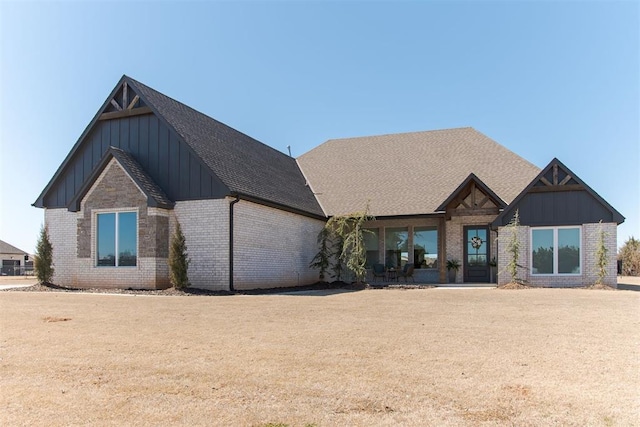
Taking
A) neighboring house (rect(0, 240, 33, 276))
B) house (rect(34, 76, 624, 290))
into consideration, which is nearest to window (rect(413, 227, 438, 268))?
house (rect(34, 76, 624, 290))

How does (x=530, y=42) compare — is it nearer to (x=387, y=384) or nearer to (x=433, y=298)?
(x=433, y=298)

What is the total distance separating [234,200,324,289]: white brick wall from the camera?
17.2m

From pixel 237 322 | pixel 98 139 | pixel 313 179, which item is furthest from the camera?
pixel 313 179

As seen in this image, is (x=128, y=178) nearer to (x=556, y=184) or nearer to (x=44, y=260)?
(x=44, y=260)

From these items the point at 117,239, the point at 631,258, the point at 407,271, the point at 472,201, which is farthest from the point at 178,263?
the point at 631,258

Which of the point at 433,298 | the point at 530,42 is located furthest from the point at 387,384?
the point at 530,42

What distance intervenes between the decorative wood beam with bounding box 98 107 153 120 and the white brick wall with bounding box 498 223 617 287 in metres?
13.6

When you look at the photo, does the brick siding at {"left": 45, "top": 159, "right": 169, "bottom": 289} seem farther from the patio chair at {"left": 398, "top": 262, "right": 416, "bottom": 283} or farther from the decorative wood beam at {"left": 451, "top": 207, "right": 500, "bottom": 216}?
the decorative wood beam at {"left": 451, "top": 207, "right": 500, "bottom": 216}

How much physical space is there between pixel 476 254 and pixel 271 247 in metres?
8.84

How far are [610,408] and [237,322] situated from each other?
19.8 ft

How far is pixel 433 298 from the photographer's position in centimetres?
1359

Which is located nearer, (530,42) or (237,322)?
(237,322)

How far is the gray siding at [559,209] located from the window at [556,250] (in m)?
0.44

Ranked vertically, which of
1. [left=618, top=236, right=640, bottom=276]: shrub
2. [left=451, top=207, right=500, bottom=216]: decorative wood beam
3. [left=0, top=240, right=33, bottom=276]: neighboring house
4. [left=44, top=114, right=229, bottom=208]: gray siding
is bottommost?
[left=0, top=240, right=33, bottom=276]: neighboring house
